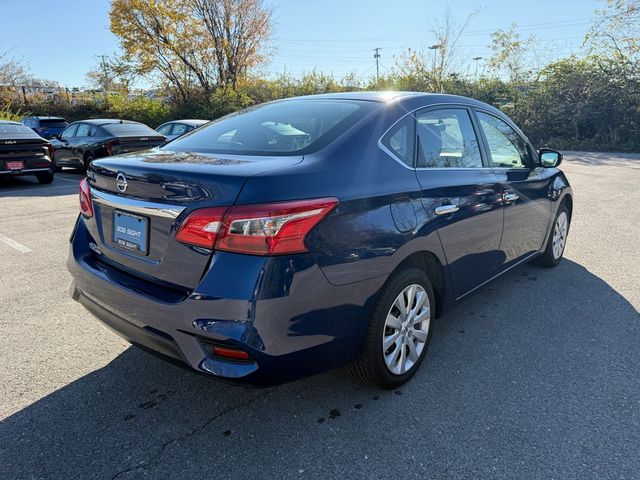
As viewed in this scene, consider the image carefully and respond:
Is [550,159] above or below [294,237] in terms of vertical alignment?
above

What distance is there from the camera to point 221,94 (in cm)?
2478

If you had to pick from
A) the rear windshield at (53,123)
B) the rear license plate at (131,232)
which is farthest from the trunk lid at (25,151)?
the rear windshield at (53,123)

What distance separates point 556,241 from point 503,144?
1431 mm

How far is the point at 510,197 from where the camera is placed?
358 cm

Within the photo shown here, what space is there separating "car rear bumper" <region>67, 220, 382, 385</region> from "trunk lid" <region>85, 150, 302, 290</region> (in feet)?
0.32

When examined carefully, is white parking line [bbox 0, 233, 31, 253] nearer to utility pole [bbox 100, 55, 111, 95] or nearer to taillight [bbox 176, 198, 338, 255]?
taillight [bbox 176, 198, 338, 255]

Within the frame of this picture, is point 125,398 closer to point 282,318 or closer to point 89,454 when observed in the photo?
point 89,454

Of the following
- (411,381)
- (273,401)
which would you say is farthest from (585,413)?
(273,401)

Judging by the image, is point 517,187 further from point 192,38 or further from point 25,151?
point 192,38

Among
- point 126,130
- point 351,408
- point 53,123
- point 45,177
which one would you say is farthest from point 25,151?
point 53,123

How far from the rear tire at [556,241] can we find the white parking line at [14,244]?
5465mm

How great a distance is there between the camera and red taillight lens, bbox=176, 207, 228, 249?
200cm

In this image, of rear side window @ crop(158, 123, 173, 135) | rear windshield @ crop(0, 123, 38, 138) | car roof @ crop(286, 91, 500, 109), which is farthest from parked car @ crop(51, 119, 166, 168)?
car roof @ crop(286, 91, 500, 109)

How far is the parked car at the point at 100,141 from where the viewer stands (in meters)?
10.9
